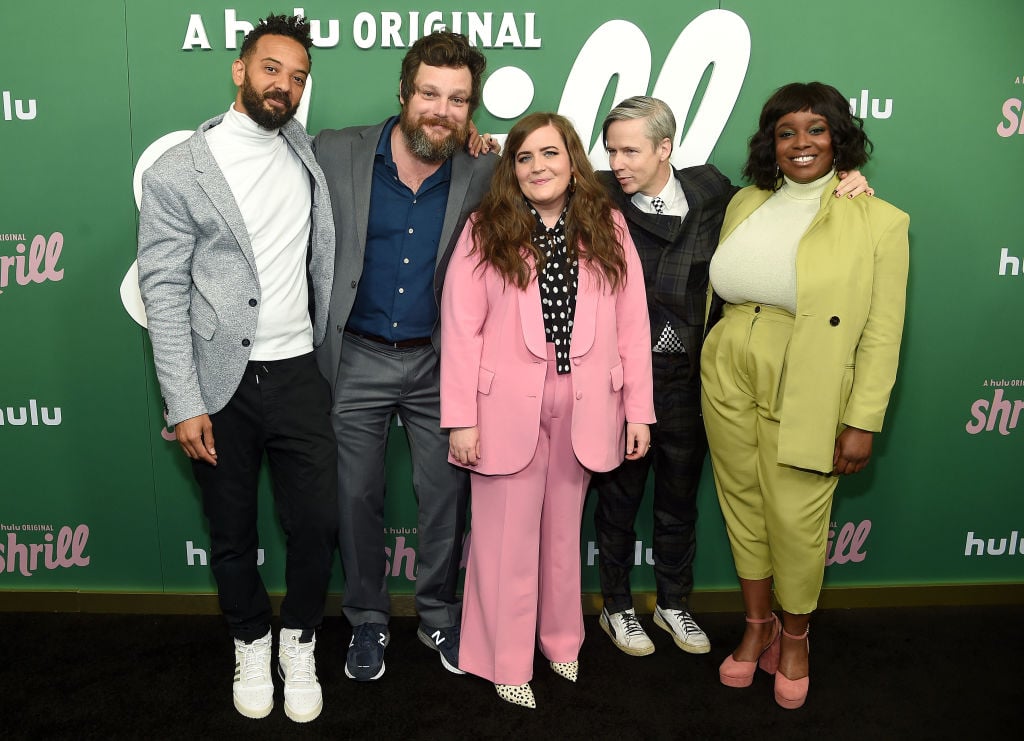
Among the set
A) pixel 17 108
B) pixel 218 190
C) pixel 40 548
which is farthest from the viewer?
pixel 40 548

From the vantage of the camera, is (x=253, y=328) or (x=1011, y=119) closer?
(x=253, y=328)

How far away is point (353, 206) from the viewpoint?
8.18 ft

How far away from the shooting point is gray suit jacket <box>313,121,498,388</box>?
249 centimetres

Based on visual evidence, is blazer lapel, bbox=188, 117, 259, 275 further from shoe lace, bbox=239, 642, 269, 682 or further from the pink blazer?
shoe lace, bbox=239, 642, 269, 682

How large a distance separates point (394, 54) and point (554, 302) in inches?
45.5

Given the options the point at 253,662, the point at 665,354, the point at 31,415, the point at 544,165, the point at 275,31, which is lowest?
the point at 253,662

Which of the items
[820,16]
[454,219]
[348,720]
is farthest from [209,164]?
[820,16]

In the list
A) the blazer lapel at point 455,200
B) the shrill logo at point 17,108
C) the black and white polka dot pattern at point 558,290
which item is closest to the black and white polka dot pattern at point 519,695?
the black and white polka dot pattern at point 558,290

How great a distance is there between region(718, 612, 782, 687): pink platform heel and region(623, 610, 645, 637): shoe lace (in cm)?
31

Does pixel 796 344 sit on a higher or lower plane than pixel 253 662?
higher

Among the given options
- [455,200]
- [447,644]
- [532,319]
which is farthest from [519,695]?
[455,200]

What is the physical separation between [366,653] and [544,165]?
1.73 metres

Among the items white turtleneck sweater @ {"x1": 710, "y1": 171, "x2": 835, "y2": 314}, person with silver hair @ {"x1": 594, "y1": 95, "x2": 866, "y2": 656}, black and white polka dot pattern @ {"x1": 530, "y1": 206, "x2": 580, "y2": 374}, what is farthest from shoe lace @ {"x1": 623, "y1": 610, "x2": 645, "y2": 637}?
white turtleneck sweater @ {"x1": 710, "y1": 171, "x2": 835, "y2": 314}

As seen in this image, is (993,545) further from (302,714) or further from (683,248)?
(302,714)
